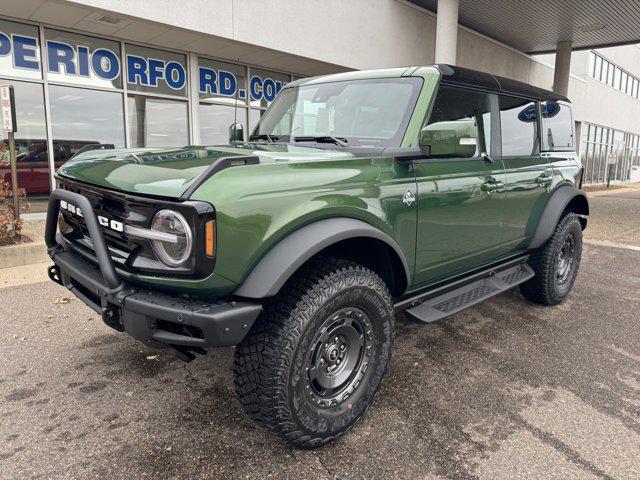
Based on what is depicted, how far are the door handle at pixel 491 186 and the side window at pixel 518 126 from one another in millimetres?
279

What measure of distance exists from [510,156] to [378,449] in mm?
2382

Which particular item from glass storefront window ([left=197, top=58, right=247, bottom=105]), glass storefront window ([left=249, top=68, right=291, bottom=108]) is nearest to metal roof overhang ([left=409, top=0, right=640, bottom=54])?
glass storefront window ([left=249, top=68, right=291, bottom=108])

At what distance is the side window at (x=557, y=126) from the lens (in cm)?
414

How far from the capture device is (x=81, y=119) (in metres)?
8.99

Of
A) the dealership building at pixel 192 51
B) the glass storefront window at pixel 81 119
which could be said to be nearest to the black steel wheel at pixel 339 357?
the dealership building at pixel 192 51

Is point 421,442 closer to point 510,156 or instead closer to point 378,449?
point 378,449

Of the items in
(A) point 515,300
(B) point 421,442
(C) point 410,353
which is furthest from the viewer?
(A) point 515,300

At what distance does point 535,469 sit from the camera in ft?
7.22

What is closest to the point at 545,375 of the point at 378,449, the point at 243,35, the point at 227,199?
the point at 378,449

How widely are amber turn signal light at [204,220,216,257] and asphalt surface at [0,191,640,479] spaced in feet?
3.38

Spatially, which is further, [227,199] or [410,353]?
[410,353]

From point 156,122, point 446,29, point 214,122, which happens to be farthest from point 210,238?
point 446,29

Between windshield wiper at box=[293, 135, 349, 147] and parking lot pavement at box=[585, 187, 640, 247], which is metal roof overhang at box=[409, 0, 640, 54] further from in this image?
windshield wiper at box=[293, 135, 349, 147]

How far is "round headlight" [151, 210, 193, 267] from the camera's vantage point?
6.33 feet
